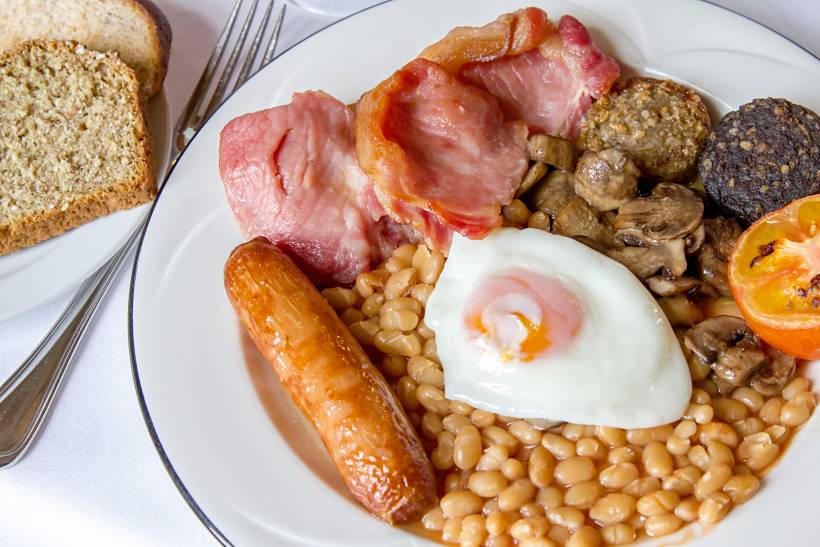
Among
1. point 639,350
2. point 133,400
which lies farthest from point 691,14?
point 133,400

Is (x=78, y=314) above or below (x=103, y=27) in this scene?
below

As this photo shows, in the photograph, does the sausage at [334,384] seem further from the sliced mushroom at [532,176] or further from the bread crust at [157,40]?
the bread crust at [157,40]

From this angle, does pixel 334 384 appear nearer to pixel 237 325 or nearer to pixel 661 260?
pixel 237 325

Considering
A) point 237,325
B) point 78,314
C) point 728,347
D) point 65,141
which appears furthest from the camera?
point 65,141

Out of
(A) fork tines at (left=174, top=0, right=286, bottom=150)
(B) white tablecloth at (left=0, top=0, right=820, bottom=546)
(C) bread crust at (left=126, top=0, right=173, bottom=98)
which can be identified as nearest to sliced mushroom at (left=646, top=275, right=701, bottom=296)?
(B) white tablecloth at (left=0, top=0, right=820, bottom=546)

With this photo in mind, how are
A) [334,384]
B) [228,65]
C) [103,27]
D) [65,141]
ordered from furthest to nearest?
[103,27], [228,65], [65,141], [334,384]

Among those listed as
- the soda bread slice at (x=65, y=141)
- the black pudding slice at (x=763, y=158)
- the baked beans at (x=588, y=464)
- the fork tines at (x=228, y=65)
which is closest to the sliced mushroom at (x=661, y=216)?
the black pudding slice at (x=763, y=158)

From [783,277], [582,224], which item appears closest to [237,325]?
[582,224]
